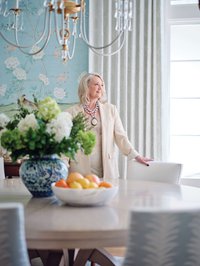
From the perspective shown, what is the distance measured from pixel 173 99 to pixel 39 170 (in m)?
2.50

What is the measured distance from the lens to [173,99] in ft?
14.4

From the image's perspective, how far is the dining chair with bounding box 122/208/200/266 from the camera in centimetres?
134

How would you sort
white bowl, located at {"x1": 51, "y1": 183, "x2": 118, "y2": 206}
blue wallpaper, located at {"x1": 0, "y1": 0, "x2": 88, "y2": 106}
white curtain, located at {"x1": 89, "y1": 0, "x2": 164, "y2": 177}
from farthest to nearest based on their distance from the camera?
blue wallpaper, located at {"x1": 0, "y1": 0, "x2": 88, "y2": 106} → white curtain, located at {"x1": 89, "y1": 0, "x2": 164, "y2": 177} → white bowl, located at {"x1": 51, "y1": 183, "x2": 118, "y2": 206}

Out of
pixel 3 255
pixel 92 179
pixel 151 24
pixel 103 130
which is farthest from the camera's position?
pixel 151 24

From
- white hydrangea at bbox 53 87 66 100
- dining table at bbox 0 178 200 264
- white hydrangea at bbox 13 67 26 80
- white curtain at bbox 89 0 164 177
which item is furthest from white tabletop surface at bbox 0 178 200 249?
white hydrangea at bbox 13 67 26 80

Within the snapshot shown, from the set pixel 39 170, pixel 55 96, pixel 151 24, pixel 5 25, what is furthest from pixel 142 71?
pixel 39 170

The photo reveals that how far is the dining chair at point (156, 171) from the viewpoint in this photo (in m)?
3.06

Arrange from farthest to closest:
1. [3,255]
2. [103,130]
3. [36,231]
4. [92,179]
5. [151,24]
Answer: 1. [151,24]
2. [103,130]
3. [92,179]
4. [36,231]
5. [3,255]

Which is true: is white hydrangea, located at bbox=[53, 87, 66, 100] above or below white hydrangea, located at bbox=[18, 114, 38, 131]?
above

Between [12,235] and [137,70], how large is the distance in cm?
302

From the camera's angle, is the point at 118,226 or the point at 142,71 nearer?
the point at 118,226

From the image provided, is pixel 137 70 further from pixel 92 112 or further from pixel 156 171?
pixel 156 171

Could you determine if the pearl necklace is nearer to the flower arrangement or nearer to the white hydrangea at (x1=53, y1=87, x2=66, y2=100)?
the white hydrangea at (x1=53, y1=87, x2=66, y2=100)

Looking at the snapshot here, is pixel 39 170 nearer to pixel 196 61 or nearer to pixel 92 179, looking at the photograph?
pixel 92 179
